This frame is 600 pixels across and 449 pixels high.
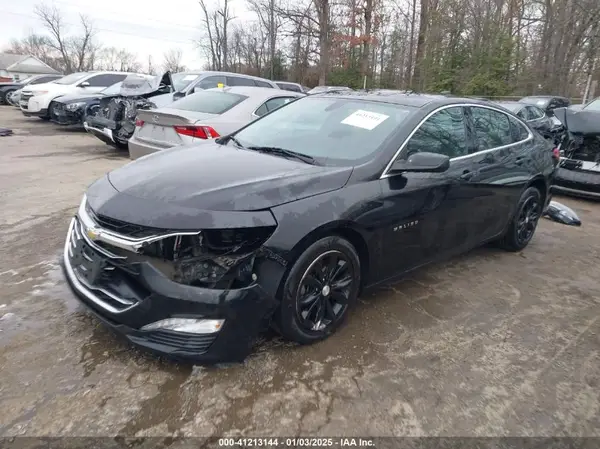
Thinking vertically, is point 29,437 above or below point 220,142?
below

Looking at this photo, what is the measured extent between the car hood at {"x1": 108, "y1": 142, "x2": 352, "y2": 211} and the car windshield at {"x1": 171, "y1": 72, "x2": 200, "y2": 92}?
777 centimetres

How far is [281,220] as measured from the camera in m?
2.37

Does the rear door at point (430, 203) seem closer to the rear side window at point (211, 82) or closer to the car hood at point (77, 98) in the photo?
the rear side window at point (211, 82)

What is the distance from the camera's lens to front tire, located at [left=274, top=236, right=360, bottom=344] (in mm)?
2490

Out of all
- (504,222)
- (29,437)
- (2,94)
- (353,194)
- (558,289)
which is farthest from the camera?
(2,94)

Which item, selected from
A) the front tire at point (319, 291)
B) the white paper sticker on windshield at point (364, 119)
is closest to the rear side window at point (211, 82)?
the white paper sticker on windshield at point (364, 119)

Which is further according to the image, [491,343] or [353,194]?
[491,343]

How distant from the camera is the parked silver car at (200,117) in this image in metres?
5.62

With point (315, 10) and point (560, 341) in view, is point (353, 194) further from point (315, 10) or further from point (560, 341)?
point (315, 10)

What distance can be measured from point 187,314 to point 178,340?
0.15 metres

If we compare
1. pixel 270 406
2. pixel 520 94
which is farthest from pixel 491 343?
pixel 520 94

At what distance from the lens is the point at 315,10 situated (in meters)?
29.2

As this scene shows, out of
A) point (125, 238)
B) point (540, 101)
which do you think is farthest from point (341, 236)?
point (540, 101)

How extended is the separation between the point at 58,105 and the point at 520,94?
2205 cm
